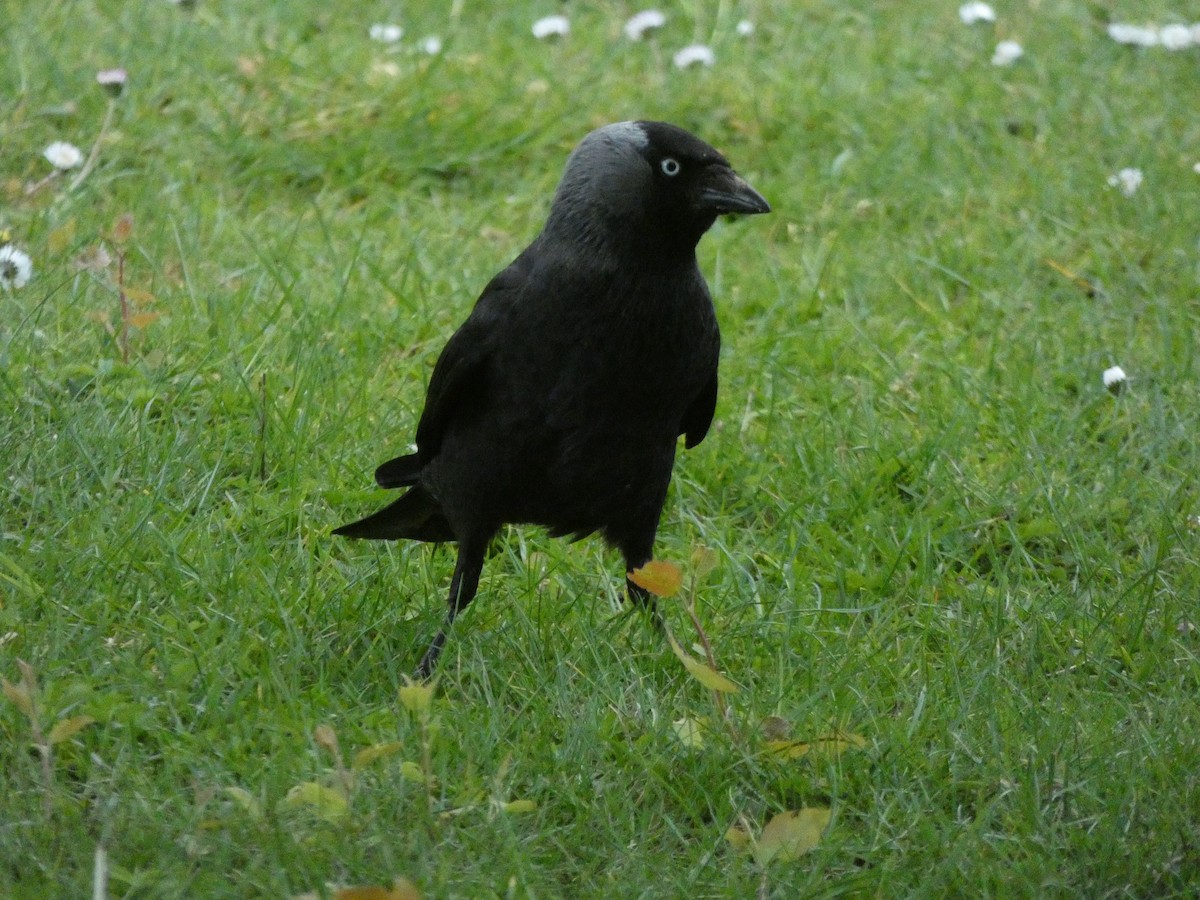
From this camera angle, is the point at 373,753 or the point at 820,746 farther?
the point at 820,746

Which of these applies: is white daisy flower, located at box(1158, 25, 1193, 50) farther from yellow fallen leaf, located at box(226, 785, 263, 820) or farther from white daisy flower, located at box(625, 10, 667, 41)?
yellow fallen leaf, located at box(226, 785, 263, 820)

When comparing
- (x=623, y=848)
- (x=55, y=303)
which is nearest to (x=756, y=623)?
(x=623, y=848)

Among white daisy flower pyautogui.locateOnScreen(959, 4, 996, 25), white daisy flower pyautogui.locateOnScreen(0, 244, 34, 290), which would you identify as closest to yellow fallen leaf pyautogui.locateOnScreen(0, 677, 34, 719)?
white daisy flower pyautogui.locateOnScreen(0, 244, 34, 290)

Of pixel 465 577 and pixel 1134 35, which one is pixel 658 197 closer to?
pixel 465 577

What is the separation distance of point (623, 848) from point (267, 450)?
174 centimetres

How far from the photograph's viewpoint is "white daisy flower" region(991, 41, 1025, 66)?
650cm

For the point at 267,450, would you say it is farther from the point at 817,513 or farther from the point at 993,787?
the point at 993,787

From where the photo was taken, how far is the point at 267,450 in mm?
4117

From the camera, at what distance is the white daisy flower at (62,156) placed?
16.8ft

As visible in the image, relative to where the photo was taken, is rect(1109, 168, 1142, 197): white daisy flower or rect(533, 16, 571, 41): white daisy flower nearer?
rect(1109, 168, 1142, 197): white daisy flower

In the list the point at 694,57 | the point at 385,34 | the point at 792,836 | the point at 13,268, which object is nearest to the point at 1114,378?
the point at 792,836

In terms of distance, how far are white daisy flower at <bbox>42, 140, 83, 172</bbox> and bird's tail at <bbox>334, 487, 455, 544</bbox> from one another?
205 centimetres

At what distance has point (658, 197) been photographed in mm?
3402

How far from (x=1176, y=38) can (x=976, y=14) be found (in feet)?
2.77
